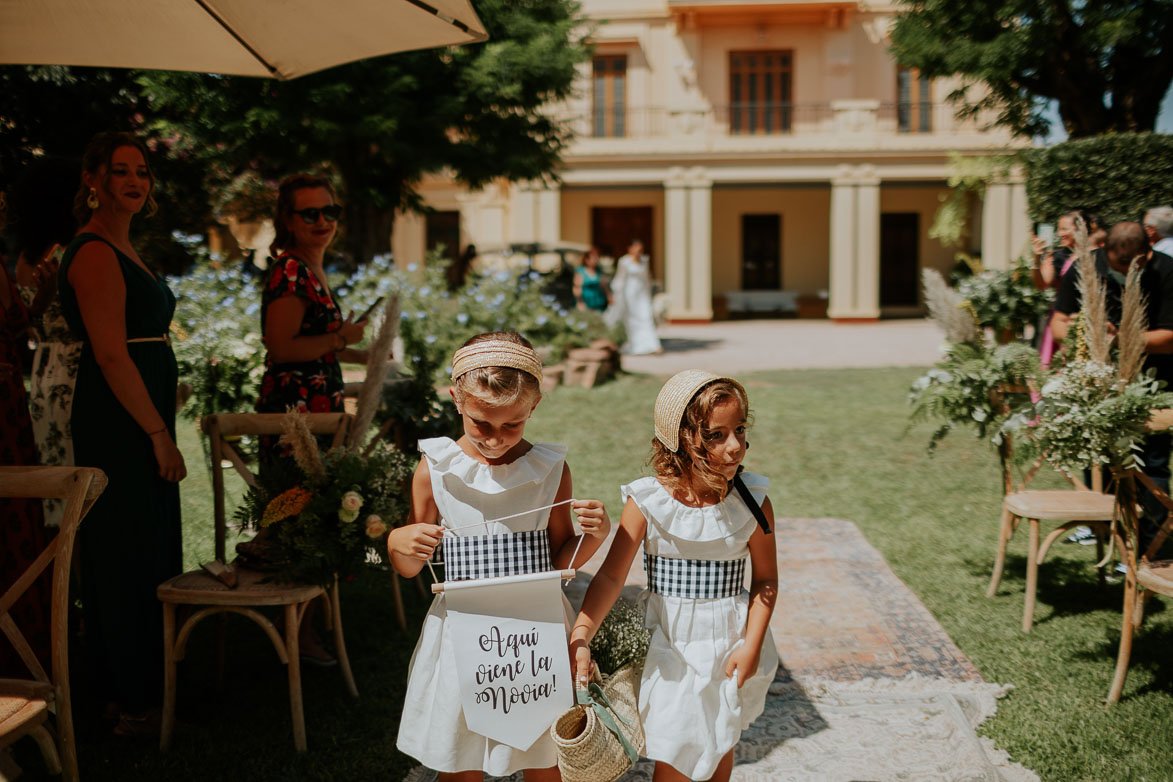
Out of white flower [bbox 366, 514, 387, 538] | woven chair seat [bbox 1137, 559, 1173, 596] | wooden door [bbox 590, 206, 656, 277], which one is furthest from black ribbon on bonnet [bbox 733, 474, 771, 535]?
wooden door [bbox 590, 206, 656, 277]

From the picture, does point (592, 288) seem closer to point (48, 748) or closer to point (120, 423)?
point (120, 423)

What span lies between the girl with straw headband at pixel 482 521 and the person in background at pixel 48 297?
161 cm

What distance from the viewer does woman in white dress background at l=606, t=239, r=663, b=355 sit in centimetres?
1609

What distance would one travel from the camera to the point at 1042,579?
15.4 feet

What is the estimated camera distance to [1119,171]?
10234 mm

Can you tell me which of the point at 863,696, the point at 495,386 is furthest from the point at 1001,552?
the point at 495,386

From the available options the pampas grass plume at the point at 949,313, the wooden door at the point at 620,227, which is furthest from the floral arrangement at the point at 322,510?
the wooden door at the point at 620,227

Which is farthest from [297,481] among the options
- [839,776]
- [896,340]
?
[896,340]

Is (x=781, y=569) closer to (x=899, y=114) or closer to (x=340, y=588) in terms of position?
(x=340, y=588)

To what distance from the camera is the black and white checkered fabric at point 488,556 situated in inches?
89.0

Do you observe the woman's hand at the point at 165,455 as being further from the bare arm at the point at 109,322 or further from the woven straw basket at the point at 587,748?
the woven straw basket at the point at 587,748

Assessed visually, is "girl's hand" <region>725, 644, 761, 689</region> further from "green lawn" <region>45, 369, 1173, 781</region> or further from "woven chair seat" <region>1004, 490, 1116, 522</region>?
"woven chair seat" <region>1004, 490, 1116, 522</region>

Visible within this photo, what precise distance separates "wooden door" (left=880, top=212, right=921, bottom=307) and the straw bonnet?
2650 cm

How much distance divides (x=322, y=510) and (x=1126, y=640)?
9.48 ft
